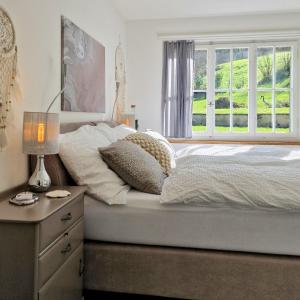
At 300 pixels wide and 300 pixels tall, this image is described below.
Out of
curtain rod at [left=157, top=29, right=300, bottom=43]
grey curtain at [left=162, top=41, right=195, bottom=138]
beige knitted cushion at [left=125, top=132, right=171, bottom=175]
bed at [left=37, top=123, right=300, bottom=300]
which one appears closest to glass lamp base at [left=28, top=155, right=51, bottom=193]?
bed at [left=37, top=123, right=300, bottom=300]

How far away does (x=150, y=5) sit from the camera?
13.0 ft

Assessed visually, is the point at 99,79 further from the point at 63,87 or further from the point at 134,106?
the point at 134,106

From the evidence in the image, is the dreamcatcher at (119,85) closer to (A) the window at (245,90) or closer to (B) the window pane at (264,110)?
(A) the window at (245,90)

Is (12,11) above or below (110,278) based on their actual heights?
above

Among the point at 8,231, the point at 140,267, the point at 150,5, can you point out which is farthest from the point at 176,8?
the point at 8,231

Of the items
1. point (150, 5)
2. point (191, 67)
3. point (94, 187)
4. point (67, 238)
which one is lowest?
point (67, 238)

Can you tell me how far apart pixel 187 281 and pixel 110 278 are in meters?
0.41

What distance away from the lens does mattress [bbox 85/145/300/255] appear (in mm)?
1637

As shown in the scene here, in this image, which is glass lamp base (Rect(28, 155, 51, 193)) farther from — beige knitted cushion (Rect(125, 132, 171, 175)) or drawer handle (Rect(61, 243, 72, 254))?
beige knitted cushion (Rect(125, 132, 171, 175))

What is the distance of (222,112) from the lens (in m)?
4.64

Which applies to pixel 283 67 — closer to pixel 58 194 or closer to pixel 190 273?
pixel 190 273

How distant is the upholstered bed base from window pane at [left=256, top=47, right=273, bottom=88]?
11.0 ft

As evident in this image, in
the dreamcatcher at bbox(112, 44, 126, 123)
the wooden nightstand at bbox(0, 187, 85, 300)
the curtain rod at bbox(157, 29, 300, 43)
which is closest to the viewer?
the wooden nightstand at bbox(0, 187, 85, 300)

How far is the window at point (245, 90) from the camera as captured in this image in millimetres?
4469
